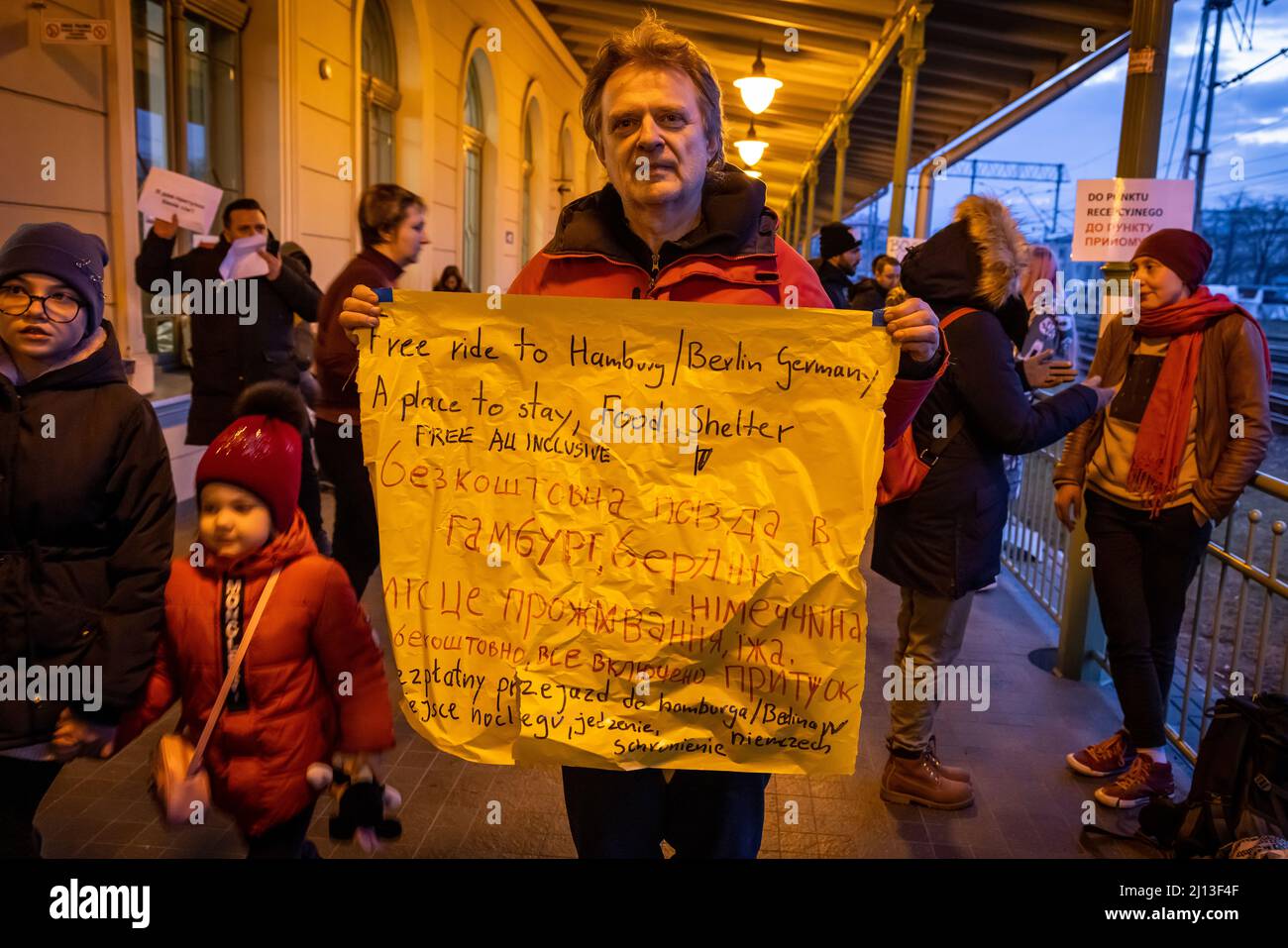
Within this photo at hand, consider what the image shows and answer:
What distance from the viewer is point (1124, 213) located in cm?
435

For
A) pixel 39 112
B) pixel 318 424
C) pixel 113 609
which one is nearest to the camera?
pixel 113 609

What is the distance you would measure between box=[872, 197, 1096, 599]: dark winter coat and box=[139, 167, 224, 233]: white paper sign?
3509mm

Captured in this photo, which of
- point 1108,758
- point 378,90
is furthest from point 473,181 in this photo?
point 1108,758

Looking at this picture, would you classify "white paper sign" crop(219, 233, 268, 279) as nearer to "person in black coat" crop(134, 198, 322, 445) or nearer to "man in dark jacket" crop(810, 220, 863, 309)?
"person in black coat" crop(134, 198, 322, 445)

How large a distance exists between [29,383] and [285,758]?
99cm

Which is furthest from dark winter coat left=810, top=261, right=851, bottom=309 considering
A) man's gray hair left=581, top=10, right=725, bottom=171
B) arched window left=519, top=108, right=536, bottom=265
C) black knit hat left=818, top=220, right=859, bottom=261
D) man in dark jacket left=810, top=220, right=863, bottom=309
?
arched window left=519, top=108, right=536, bottom=265

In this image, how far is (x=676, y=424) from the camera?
1766 millimetres

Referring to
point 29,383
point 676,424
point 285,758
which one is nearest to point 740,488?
point 676,424

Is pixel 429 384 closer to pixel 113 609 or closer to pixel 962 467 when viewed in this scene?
pixel 113 609

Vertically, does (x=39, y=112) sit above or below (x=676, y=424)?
above

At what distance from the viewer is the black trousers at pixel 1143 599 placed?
11.1ft

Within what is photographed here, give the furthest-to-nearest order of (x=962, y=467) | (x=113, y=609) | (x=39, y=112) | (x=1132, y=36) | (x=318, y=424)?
(x=39, y=112) < (x=1132, y=36) < (x=318, y=424) < (x=962, y=467) < (x=113, y=609)

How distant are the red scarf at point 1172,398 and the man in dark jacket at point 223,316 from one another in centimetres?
379

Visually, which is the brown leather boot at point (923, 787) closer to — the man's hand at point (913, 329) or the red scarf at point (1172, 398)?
the red scarf at point (1172, 398)
